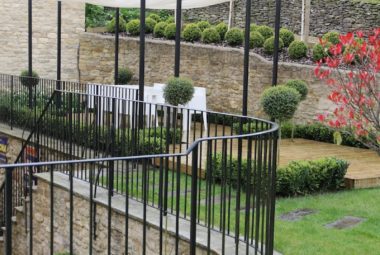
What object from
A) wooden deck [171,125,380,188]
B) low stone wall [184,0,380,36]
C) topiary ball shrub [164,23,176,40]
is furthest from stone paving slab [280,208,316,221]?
low stone wall [184,0,380,36]

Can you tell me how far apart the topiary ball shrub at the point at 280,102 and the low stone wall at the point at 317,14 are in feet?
33.7

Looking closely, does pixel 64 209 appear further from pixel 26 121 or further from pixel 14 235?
pixel 26 121

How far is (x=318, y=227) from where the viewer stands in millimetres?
6418

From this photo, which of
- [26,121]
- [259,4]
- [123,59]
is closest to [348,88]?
[26,121]

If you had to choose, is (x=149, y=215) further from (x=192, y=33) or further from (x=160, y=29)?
(x=160, y=29)

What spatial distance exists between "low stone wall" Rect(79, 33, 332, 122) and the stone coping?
6714mm

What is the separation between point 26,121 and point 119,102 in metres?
6.09

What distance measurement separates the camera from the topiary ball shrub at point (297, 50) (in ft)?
46.4

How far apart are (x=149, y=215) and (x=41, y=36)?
15314mm

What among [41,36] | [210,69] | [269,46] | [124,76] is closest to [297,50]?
[269,46]

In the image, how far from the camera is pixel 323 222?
6.64 meters

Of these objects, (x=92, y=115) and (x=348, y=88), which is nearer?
(x=348, y=88)

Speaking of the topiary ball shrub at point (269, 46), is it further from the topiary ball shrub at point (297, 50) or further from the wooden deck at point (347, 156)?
the wooden deck at point (347, 156)

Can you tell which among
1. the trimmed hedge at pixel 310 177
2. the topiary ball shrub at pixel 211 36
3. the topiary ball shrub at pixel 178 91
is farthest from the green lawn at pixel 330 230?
the topiary ball shrub at pixel 211 36
